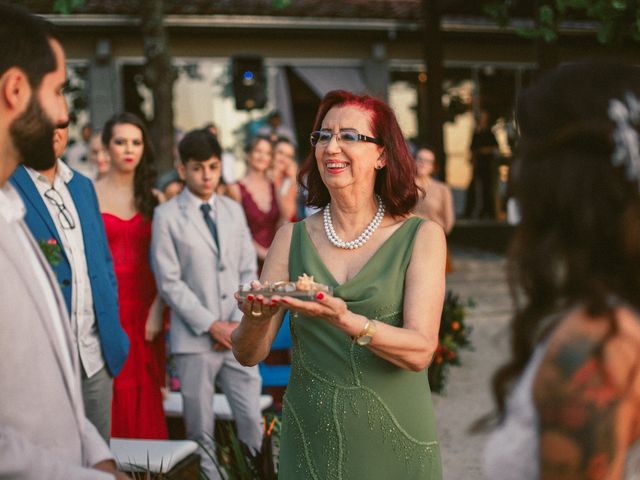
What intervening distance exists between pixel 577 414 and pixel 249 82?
1265 centimetres

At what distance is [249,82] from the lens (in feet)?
44.7

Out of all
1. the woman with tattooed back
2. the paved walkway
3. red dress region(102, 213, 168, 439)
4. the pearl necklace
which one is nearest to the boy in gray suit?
red dress region(102, 213, 168, 439)

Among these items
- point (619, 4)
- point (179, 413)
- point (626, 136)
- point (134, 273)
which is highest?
point (619, 4)

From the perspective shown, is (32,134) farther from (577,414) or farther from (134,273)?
(134,273)

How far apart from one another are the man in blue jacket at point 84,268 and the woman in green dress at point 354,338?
111 cm

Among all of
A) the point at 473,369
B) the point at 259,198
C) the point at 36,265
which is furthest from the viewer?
the point at 473,369

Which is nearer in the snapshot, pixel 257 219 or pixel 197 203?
pixel 197 203

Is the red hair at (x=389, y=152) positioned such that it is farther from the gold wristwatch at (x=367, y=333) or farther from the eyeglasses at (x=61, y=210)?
the eyeglasses at (x=61, y=210)

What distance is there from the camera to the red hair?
3041 millimetres

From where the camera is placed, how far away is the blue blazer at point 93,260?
3.64 metres

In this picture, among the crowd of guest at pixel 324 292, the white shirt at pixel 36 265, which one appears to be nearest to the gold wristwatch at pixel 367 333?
the crowd of guest at pixel 324 292

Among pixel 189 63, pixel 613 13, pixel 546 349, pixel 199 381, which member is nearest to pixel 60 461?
pixel 546 349

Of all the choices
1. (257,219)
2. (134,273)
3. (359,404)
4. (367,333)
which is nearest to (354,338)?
(367,333)

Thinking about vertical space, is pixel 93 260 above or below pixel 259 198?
below
